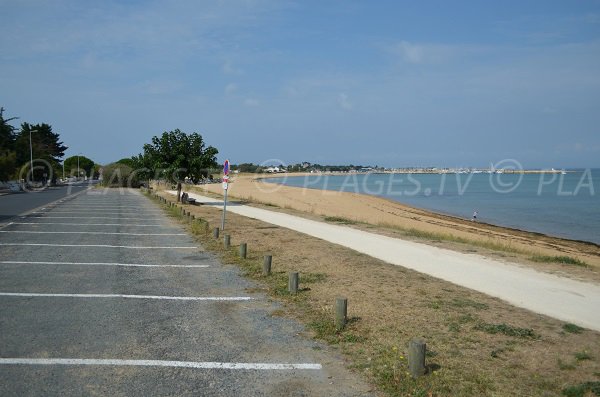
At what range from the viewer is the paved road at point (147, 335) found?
17.1 ft

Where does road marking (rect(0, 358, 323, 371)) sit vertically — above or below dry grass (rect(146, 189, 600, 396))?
below

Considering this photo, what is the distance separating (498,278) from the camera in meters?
10.9

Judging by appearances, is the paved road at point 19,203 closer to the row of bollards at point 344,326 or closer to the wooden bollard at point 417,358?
the row of bollards at point 344,326

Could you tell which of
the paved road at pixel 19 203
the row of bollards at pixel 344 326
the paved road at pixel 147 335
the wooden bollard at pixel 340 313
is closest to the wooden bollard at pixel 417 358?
the row of bollards at pixel 344 326

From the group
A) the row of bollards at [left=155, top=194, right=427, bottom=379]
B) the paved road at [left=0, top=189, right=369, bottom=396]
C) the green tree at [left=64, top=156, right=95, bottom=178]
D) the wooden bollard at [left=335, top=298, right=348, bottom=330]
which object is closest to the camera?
the paved road at [left=0, top=189, right=369, bottom=396]

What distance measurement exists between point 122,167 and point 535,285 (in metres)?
72.4

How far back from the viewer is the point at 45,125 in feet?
294

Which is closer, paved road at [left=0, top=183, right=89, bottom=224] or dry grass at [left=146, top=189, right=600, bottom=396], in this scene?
dry grass at [left=146, top=189, right=600, bottom=396]

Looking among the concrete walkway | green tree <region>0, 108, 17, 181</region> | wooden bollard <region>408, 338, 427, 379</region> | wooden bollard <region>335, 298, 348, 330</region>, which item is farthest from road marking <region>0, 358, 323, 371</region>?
green tree <region>0, 108, 17, 181</region>

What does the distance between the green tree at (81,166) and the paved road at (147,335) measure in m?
138

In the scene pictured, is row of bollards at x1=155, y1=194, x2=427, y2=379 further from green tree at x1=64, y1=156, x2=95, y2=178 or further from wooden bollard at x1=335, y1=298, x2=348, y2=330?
green tree at x1=64, y1=156, x2=95, y2=178

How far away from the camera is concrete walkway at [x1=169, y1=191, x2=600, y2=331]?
8406mm

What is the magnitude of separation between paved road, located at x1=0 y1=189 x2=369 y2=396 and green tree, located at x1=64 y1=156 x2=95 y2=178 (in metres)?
138

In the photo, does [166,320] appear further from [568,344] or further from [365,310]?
[568,344]
